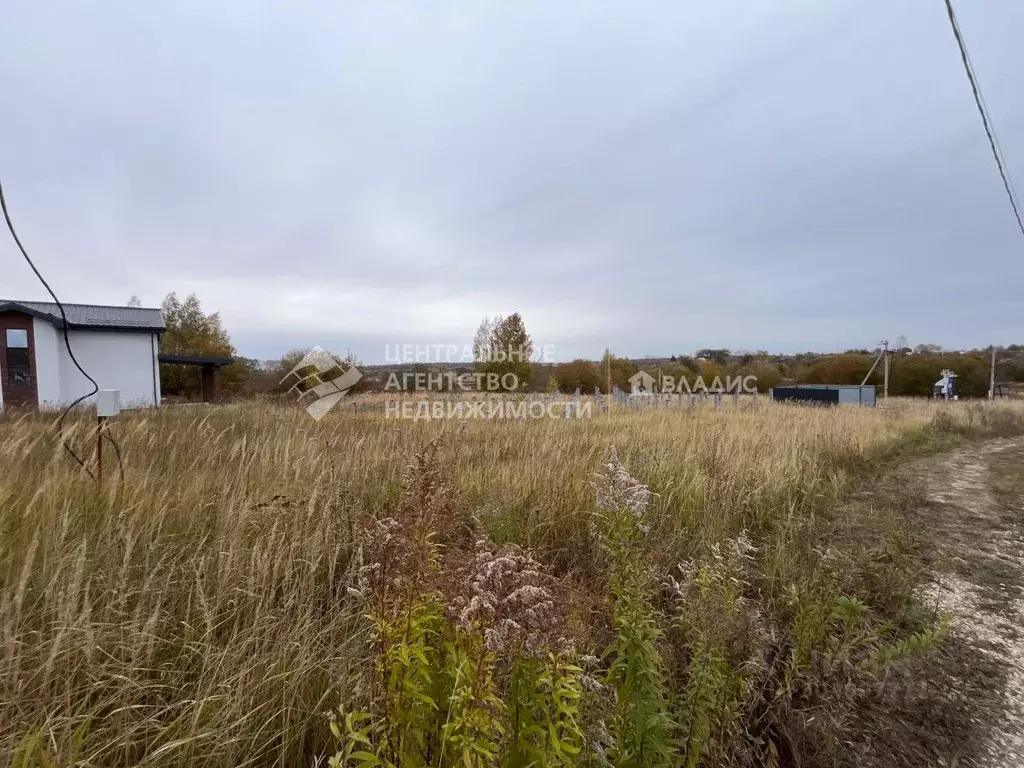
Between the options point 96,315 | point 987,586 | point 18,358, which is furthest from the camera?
point 96,315

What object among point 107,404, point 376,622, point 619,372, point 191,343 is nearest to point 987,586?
point 376,622

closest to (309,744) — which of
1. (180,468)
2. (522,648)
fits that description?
(522,648)

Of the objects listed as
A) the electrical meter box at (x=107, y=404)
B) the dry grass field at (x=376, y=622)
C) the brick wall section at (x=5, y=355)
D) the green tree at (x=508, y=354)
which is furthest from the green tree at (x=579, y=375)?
the electrical meter box at (x=107, y=404)

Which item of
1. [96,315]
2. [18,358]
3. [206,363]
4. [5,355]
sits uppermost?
[96,315]

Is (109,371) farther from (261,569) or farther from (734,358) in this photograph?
(734,358)

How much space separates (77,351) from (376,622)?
24111 mm

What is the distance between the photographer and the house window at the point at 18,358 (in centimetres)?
1625

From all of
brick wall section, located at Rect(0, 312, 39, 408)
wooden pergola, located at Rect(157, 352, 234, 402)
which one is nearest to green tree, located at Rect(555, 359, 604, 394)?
wooden pergola, located at Rect(157, 352, 234, 402)

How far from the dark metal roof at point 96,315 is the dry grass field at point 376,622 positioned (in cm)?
2000

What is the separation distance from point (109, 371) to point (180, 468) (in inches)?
831

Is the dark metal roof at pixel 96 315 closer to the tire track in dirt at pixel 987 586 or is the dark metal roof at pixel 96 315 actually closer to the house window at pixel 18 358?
the house window at pixel 18 358

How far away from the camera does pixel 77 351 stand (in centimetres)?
1736

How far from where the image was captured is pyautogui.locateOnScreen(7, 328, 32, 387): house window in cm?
1625

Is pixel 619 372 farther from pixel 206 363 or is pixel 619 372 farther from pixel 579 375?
pixel 206 363
